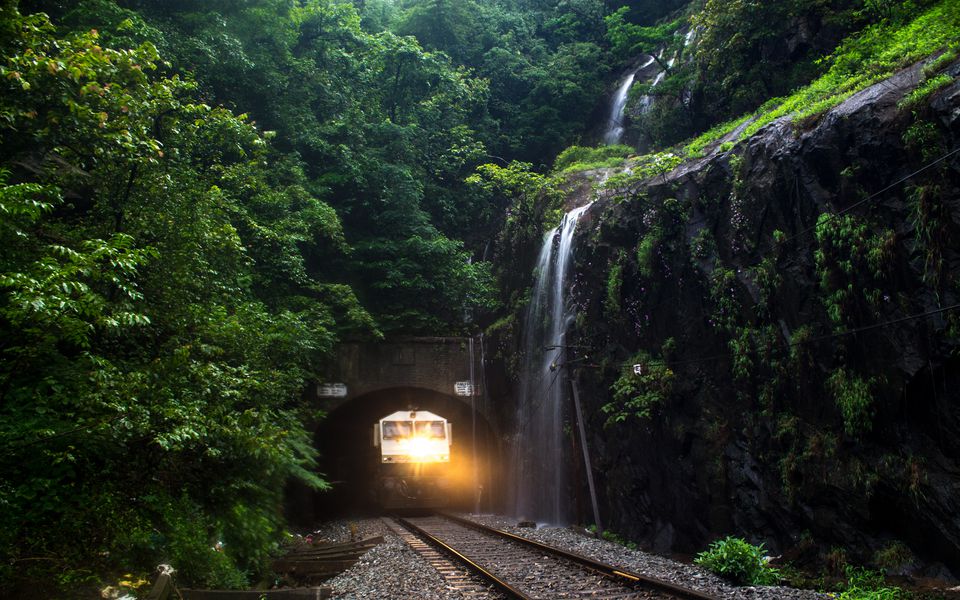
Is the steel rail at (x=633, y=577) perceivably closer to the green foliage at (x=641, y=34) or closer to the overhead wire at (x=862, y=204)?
the overhead wire at (x=862, y=204)

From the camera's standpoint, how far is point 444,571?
9.26 metres

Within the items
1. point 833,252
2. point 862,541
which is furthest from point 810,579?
point 833,252

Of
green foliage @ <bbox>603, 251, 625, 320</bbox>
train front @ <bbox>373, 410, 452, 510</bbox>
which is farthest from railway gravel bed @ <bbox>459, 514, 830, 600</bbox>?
train front @ <bbox>373, 410, 452, 510</bbox>

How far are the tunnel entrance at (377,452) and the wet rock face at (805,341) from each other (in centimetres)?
928

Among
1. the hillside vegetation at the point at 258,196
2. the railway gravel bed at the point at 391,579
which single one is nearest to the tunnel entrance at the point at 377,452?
the hillside vegetation at the point at 258,196

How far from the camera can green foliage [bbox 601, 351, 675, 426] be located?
12656mm

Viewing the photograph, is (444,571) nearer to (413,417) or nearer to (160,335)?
(160,335)

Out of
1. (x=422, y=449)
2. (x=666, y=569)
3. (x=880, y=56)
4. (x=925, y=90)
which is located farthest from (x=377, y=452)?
(x=925, y=90)

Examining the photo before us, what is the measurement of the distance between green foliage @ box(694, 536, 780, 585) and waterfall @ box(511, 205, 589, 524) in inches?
315

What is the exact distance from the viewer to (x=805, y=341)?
9.81 m

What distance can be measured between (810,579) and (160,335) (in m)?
9.63

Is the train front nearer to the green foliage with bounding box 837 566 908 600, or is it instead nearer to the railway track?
the railway track

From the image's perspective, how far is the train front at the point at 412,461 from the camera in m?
21.0

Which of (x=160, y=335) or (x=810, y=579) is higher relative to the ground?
(x=160, y=335)
